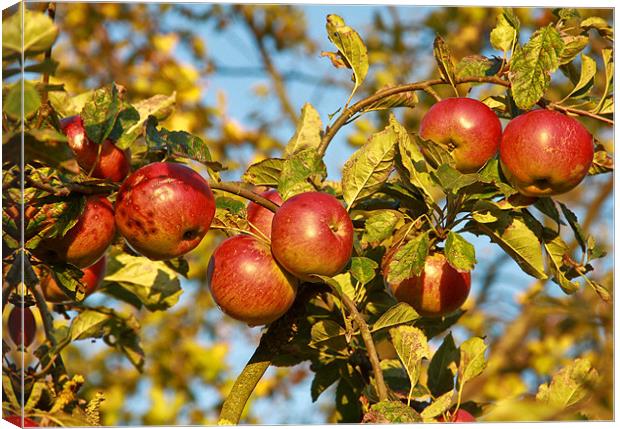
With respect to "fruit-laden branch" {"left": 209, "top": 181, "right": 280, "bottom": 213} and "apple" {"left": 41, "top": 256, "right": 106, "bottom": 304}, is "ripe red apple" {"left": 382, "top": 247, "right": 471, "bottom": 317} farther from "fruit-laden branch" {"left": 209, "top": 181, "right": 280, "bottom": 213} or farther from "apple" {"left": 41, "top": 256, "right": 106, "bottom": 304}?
"apple" {"left": 41, "top": 256, "right": 106, "bottom": 304}

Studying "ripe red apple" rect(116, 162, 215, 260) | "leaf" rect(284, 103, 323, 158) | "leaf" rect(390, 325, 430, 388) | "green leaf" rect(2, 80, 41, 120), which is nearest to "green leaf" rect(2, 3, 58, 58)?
"green leaf" rect(2, 80, 41, 120)

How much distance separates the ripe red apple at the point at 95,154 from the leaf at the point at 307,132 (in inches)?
9.2

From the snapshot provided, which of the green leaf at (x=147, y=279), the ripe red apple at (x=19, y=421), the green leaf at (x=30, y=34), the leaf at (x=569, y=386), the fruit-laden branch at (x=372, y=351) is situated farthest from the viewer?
the green leaf at (x=147, y=279)

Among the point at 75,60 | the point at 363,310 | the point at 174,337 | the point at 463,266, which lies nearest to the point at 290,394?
the point at 174,337

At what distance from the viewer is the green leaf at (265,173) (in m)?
0.94

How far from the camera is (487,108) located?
0.97 metres

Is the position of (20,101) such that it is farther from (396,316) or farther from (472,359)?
(472,359)

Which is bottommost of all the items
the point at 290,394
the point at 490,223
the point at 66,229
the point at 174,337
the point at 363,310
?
the point at 290,394

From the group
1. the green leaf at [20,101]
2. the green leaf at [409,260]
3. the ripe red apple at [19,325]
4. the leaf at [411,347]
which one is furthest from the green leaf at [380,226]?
the ripe red apple at [19,325]

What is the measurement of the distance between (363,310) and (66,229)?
0.37m

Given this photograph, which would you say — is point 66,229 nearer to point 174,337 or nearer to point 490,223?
point 490,223

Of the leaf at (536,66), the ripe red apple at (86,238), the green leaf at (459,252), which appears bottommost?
the green leaf at (459,252)

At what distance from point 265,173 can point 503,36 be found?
33 cm

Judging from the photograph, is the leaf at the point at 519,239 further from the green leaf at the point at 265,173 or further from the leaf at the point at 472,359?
the green leaf at the point at 265,173
